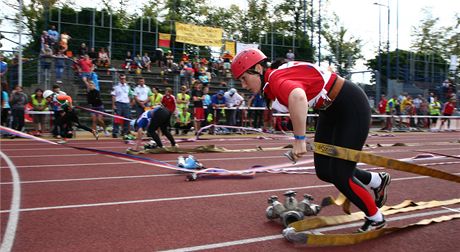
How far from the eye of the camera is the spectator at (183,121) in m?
17.5

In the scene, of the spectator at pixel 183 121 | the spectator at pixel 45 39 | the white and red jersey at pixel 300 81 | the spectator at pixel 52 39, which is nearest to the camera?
the white and red jersey at pixel 300 81

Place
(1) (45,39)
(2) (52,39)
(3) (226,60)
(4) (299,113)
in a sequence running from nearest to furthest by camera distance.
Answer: (4) (299,113), (1) (45,39), (2) (52,39), (3) (226,60)

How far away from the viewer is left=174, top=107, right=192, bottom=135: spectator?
17.5 m

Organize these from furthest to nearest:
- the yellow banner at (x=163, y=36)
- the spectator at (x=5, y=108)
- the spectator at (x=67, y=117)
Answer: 1. the yellow banner at (x=163, y=36)
2. the spectator at (x=5, y=108)
3. the spectator at (x=67, y=117)

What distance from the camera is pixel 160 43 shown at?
27.0 metres

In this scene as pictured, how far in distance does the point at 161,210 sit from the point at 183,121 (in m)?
12.6

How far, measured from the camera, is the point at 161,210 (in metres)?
5.08

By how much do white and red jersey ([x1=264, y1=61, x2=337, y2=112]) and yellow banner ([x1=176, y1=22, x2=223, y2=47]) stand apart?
2179 cm

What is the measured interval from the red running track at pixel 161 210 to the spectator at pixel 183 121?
340 inches

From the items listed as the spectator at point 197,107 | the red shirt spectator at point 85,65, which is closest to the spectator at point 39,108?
the red shirt spectator at point 85,65

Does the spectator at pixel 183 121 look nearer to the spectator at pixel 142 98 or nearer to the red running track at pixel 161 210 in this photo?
the spectator at pixel 142 98

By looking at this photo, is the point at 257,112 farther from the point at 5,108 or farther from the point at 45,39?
the point at 45,39

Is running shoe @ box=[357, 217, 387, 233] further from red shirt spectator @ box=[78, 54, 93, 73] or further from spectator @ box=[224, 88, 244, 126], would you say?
red shirt spectator @ box=[78, 54, 93, 73]

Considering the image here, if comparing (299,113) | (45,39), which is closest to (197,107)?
(45,39)
